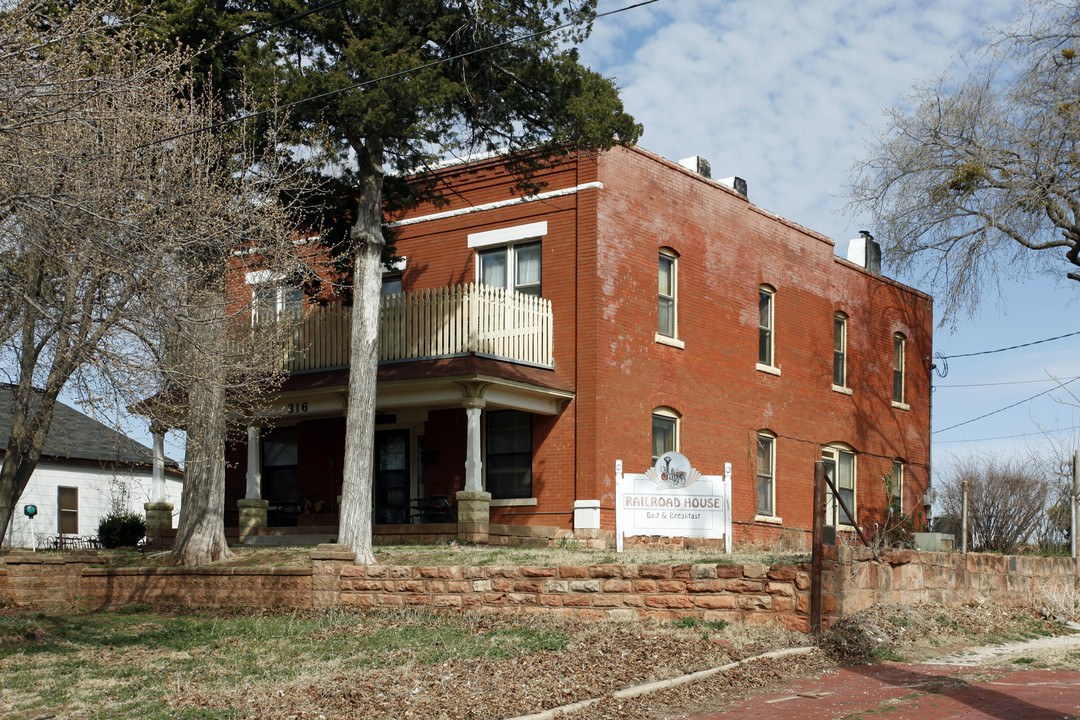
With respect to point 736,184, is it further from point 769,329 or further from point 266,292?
point 266,292

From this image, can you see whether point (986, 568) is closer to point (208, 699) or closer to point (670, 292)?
point (670, 292)

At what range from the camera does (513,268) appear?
21.7m

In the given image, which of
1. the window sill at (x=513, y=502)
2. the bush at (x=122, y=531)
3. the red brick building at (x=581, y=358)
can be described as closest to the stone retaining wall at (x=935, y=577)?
the red brick building at (x=581, y=358)

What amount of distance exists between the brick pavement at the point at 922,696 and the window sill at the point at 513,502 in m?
9.99

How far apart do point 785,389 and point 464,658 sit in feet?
52.0

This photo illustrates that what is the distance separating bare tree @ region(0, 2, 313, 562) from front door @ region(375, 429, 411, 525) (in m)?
7.15

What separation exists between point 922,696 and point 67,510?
1154 inches

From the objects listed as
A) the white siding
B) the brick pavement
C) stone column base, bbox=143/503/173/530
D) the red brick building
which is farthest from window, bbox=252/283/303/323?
the white siding

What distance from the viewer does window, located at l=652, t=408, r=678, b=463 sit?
21516 millimetres

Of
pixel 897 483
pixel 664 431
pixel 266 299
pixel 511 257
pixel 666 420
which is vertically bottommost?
pixel 897 483

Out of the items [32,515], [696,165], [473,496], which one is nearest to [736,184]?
[696,165]

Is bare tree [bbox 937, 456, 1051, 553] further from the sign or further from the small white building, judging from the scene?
the small white building

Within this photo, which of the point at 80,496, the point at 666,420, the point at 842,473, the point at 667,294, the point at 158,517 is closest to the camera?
the point at 666,420

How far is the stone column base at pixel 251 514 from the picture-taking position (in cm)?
2148
